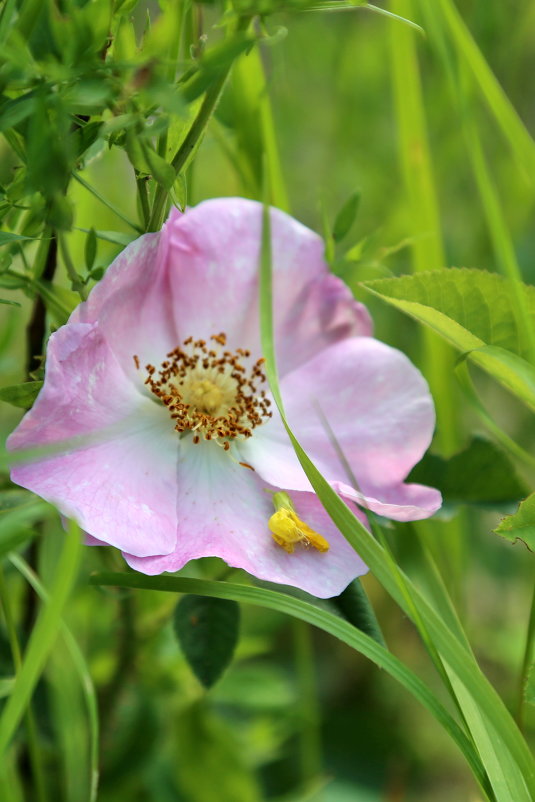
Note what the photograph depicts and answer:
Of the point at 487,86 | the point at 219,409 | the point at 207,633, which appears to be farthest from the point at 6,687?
the point at 487,86

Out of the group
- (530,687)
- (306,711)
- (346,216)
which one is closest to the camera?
(530,687)

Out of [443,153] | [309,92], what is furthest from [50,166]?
[309,92]

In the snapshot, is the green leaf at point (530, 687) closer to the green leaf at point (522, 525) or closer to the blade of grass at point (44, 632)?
the green leaf at point (522, 525)

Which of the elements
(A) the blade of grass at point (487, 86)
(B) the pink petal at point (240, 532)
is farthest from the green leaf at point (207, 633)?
(A) the blade of grass at point (487, 86)

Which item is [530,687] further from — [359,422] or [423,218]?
[423,218]

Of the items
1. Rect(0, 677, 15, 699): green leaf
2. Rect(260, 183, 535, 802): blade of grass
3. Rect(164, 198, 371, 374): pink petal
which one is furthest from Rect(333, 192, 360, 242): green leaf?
Rect(0, 677, 15, 699): green leaf

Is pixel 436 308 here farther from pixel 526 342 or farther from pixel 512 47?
pixel 512 47

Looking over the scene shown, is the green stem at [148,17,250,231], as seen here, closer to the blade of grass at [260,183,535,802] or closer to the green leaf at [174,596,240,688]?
the blade of grass at [260,183,535,802]
